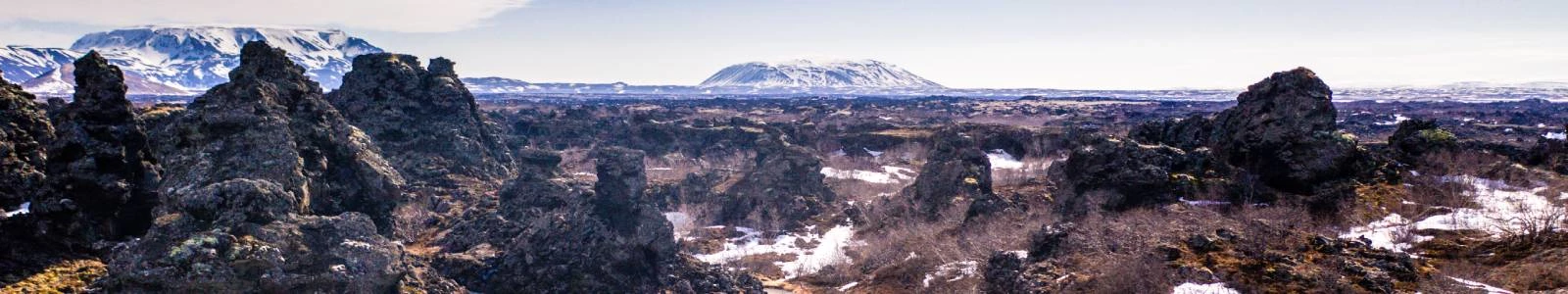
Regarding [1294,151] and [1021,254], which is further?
[1294,151]

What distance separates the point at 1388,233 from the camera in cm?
2316

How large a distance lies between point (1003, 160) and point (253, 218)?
8562 cm

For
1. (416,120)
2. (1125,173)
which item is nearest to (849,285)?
(1125,173)

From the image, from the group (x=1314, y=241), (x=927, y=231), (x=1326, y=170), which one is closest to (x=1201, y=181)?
(x=1326, y=170)

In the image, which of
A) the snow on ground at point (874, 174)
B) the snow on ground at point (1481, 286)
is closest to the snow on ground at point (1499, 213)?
the snow on ground at point (1481, 286)

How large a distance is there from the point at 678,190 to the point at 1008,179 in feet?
97.6

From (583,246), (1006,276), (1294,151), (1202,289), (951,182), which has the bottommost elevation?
(583,246)

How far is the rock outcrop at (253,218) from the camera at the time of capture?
18.0 meters

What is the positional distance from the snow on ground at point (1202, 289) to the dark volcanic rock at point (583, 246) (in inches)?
797

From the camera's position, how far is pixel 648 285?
3384 centimetres

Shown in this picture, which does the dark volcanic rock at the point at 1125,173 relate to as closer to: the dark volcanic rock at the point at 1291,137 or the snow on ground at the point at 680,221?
the dark volcanic rock at the point at 1291,137

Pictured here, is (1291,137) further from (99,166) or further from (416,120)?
(416,120)

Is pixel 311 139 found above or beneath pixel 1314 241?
above

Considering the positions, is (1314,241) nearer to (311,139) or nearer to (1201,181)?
(1201,181)
